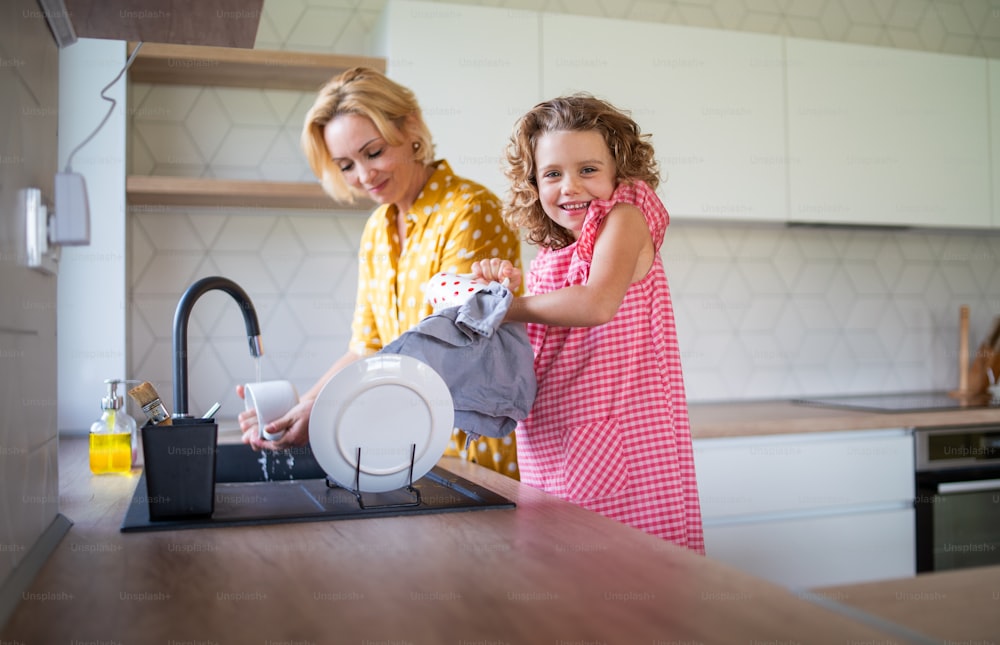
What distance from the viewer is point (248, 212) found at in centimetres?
242

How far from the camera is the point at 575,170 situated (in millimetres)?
1296

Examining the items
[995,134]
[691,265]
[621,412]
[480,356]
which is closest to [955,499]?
[691,265]

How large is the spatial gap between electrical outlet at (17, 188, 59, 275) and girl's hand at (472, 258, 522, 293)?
533 mm

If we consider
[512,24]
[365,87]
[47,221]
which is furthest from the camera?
[512,24]

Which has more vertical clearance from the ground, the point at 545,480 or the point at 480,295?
the point at 480,295

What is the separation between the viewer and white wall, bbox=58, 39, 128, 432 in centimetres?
205

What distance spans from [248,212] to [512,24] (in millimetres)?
885

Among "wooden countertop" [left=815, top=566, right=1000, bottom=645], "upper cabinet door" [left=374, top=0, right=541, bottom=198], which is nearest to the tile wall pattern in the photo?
"upper cabinet door" [left=374, top=0, right=541, bottom=198]

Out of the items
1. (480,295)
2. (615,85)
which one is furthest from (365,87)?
(615,85)

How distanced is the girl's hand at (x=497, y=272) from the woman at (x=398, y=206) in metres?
0.26

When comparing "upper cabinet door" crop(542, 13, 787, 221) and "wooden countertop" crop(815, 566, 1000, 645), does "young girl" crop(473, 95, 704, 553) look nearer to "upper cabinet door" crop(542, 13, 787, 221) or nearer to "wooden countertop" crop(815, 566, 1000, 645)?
"wooden countertop" crop(815, 566, 1000, 645)

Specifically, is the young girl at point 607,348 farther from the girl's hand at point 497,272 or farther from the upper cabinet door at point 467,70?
the upper cabinet door at point 467,70

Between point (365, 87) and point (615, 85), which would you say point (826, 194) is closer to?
point (615, 85)

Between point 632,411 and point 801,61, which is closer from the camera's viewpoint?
point 632,411
